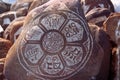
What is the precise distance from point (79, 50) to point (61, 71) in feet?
0.48

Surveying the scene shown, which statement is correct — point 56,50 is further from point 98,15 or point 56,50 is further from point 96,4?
point 96,4

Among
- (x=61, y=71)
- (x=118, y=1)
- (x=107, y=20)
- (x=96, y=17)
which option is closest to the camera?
(x=61, y=71)

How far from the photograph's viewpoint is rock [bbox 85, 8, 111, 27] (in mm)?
2986

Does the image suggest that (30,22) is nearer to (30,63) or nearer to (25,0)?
(30,63)

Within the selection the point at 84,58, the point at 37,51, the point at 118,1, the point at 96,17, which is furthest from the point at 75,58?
the point at 118,1

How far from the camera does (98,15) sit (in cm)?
305

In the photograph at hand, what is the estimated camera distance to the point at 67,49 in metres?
2.28

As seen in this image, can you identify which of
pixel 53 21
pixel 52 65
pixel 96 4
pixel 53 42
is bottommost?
pixel 52 65


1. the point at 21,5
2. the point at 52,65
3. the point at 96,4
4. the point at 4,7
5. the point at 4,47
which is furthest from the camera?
the point at 4,7

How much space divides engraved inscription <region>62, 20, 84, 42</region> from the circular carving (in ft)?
0.11

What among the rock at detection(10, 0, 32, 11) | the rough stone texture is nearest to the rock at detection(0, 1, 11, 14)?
the rock at detection(10, 0, 32, 11)

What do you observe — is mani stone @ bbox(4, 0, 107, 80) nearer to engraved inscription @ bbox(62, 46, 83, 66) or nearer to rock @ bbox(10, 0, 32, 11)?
engraved inscription @ bbox(62, 46, 83, 66)

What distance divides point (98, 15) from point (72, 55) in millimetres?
846

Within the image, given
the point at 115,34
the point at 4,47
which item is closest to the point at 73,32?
the point at 115,34
